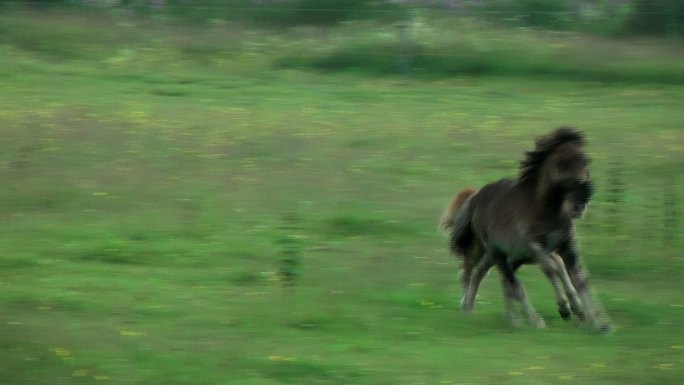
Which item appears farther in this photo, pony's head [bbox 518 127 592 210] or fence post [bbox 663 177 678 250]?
fence post [bbox 663 177 678 250]

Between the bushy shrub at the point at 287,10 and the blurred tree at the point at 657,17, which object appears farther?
the bushy shrub at the point at 287,10

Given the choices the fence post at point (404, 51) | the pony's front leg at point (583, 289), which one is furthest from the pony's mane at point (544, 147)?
the fence post at point (404, 51)

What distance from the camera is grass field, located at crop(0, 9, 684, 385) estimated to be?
8.64m

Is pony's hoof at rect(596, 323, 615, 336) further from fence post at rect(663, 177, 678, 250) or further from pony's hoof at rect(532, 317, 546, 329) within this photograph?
fence post at rect(663, 177, 678, 250)

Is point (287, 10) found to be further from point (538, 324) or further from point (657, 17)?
point (538, 324)

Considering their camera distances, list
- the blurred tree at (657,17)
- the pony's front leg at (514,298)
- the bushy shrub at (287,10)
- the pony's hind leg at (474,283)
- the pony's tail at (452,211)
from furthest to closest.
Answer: the bushy shrub at (287,10) < the blurred tree at (657,17) < the pony's tail at (452,211) < the pony's hind leg at (474,283) < the pony's front leg at (514,298)

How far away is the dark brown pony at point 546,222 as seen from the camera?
985cm

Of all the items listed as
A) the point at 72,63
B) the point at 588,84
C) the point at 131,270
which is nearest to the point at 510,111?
the point at 588,84

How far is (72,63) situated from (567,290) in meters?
19.5

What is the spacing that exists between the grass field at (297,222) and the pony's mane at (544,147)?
1184mm

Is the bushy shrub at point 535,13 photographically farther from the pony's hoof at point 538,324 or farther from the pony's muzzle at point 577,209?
the pony's hoof at point 538,324

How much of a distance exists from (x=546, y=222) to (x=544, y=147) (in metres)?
0.61

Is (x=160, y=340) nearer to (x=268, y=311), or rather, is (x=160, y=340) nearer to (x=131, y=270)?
(x=268, y=311)

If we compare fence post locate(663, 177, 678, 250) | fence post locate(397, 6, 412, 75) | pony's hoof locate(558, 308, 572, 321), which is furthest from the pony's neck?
fence post locate(397, 6, 412, 75)
